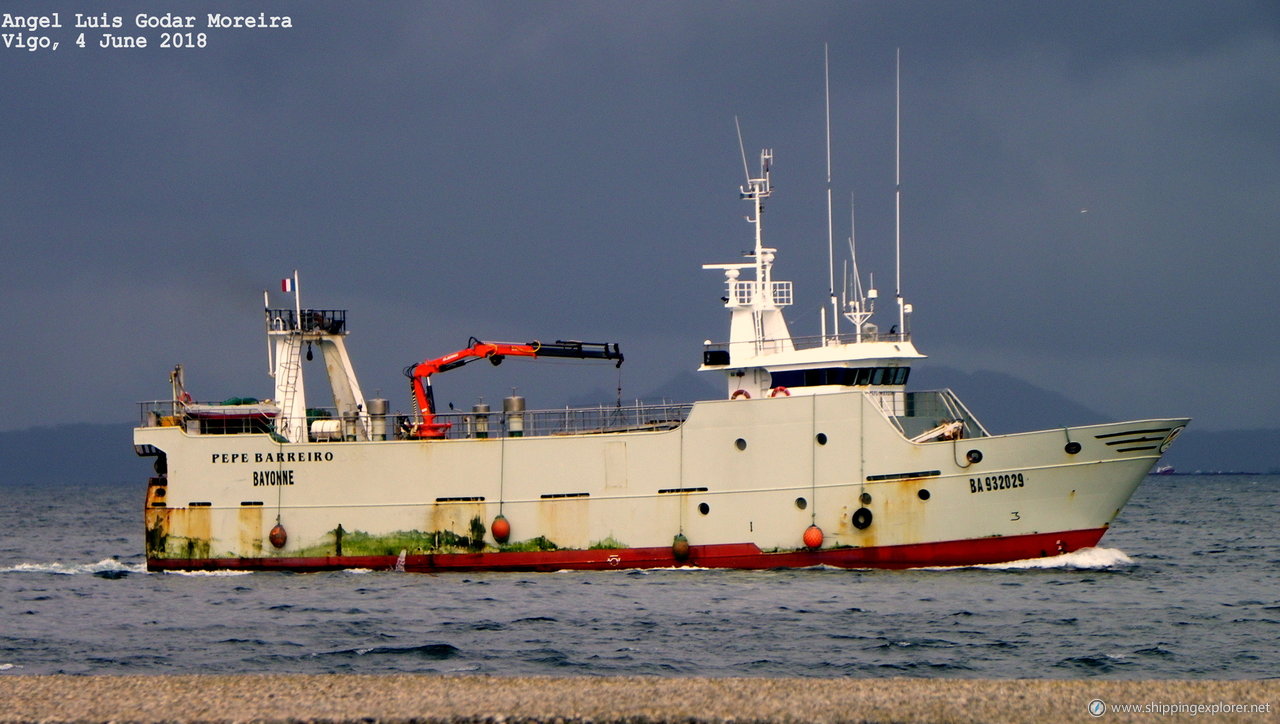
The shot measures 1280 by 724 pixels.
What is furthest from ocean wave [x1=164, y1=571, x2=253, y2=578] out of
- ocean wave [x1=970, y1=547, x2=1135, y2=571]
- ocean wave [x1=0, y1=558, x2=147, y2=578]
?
ocean wave [x1=970, y1=547, x2=1135, y2=571]

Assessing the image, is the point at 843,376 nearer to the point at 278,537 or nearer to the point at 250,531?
the point at 278,537

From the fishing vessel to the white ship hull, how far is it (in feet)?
0.15

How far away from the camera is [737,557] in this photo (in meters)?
29.7

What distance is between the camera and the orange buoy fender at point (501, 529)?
31.2 metres

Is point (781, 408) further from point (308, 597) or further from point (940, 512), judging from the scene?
point (308, 597)

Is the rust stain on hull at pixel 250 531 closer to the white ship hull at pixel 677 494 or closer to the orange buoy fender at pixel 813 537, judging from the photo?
the white ship hull at pixel 677 494

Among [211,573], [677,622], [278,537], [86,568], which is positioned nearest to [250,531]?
[278,537]

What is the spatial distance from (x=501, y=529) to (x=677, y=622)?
9133mm

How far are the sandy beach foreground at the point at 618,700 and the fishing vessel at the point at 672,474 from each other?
14353 mm

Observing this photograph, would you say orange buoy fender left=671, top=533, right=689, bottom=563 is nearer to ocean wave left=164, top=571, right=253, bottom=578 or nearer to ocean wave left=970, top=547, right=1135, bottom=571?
ocean wave left=970, top=547, right=1135, bottom=571

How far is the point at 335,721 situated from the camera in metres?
12.7

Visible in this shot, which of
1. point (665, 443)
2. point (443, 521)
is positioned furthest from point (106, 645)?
point (665, 443)

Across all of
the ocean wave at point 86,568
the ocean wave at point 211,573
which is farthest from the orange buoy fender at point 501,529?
the ocean wave at point 86,568

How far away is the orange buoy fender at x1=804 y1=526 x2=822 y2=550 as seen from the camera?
95.0ft
